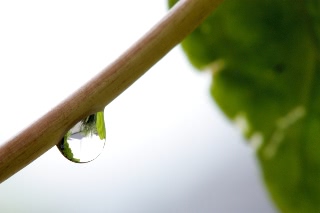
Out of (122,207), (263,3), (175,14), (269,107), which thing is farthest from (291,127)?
(122,207)

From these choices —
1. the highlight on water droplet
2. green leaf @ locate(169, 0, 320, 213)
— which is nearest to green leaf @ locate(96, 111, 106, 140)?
the highlight on water droplet

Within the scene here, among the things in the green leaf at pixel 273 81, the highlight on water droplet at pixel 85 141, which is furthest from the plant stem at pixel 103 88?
the green leaf at pixel 273 81

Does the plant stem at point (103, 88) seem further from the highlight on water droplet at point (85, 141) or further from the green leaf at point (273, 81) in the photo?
the green leaf at point (273, 81)

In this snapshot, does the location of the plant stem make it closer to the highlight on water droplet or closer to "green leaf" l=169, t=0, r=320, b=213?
the highlight on water droplet

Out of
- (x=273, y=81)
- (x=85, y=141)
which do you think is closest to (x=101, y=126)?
(x=85, y=141)

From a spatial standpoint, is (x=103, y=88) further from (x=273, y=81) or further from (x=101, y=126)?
(x=273, y=81)

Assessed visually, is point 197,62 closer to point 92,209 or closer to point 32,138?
point 32,138
